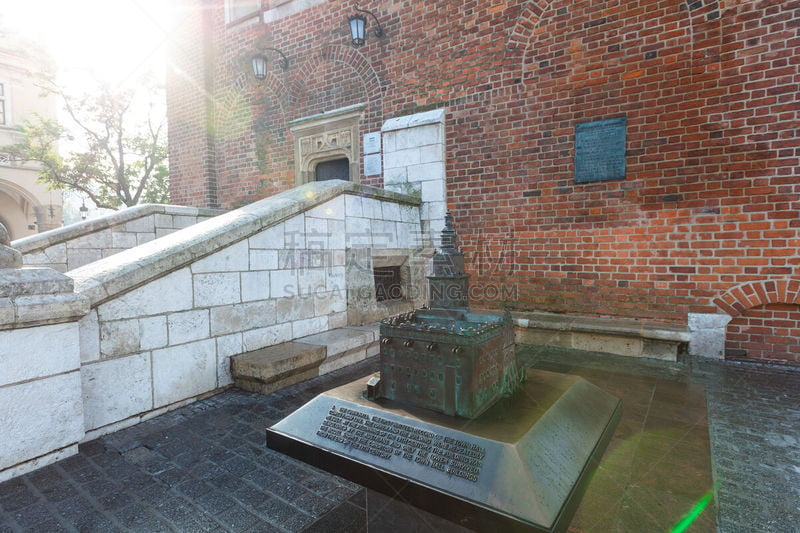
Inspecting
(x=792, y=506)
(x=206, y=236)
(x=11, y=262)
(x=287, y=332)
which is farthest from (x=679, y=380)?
(x=11, y=262)

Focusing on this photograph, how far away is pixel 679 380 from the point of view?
3.99 metres

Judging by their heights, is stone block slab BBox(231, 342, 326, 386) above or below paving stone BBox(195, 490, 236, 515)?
above

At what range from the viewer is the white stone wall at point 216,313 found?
295cm

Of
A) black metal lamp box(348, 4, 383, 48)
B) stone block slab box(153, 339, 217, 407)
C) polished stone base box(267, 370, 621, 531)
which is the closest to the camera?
polished stone base box(267, 370, 621, 531)

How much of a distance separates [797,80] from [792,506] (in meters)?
4.35

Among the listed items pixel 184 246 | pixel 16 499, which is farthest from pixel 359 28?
pixel 16 499

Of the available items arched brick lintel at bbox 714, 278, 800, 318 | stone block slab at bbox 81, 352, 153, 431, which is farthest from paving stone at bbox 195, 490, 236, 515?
arched brick lintel at bbox 714, 278, 800, 318

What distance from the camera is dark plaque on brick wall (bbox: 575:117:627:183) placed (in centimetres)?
508

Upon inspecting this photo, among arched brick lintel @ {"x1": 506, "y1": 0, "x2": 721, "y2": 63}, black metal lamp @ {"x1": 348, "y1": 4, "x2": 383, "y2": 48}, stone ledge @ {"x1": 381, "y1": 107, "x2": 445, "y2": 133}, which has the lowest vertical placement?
stone ledge @ {"x1": 381, "y1": 107, "x2": 445, "y2": 133}

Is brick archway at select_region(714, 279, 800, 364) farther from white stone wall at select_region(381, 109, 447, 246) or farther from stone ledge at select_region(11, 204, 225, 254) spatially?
stone ledge at select_region(11, 204, 225, 254)

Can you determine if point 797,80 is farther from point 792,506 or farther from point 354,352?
point 354,352

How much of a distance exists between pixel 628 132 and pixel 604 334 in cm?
251

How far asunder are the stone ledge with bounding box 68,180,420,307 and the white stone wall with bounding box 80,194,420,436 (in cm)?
7

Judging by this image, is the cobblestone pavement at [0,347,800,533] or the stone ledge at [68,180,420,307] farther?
the stone ledge at [68,180,420,307]
